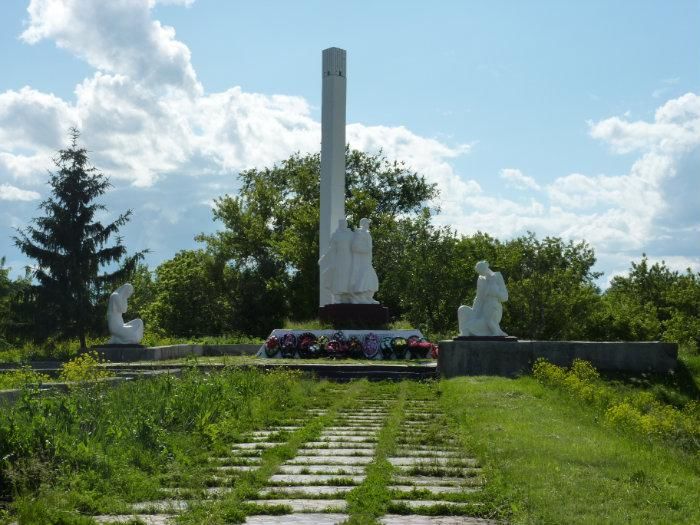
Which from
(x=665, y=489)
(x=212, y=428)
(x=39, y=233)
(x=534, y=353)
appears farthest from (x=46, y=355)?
(x=665, y=489)

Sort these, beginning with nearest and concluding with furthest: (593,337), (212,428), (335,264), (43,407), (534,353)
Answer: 1. (43,407)
2. (212,428)
3. (534,353)
4. (335,264)
5. (593,337)

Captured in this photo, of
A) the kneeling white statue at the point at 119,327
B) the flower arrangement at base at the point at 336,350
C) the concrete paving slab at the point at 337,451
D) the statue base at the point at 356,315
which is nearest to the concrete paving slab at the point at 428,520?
the concrete paving slab at the point at 337,451

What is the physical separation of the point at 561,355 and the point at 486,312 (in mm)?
2740

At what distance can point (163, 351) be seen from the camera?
24703 millimetres

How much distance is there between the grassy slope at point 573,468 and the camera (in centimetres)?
558

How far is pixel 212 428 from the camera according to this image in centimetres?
877

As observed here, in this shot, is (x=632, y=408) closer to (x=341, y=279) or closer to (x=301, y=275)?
(x=341, y=279)

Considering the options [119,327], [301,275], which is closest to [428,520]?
[119,327]

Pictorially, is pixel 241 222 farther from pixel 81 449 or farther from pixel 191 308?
pixel 81 449

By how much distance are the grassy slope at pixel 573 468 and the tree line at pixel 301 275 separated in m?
22.3

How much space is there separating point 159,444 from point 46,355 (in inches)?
786

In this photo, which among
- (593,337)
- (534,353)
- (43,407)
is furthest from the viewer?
(593,337)

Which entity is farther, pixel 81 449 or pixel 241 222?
pixel 241 222

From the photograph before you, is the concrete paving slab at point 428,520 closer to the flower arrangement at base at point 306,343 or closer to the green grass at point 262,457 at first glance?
the green grass at point 262,457
